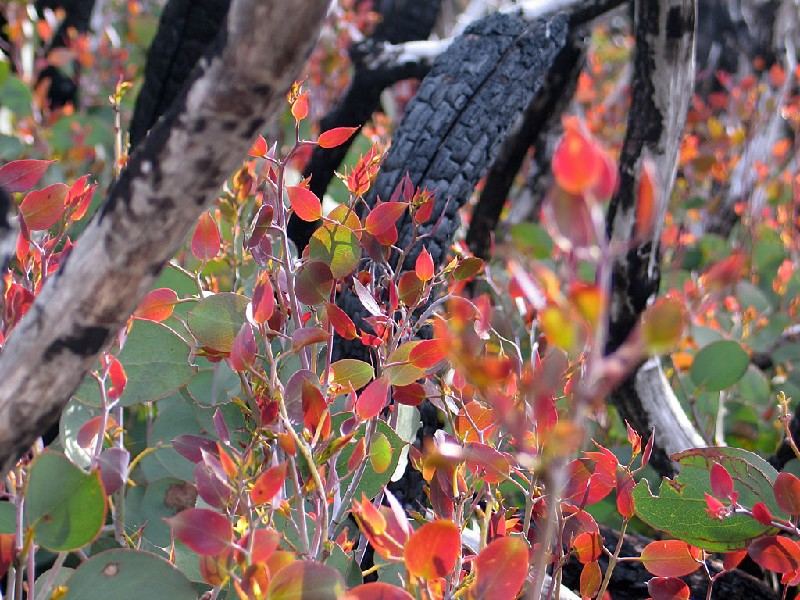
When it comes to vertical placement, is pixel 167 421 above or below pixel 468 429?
below

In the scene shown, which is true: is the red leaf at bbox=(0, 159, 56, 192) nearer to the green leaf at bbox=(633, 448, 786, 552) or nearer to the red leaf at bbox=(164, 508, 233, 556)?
the red leaf at bbox=(164, 508, 233, 556)

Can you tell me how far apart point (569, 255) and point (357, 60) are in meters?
1.58

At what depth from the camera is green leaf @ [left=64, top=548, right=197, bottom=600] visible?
2.13ft

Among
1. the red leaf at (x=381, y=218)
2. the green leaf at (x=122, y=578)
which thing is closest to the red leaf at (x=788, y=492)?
the red leaf at (x=381, y=218)

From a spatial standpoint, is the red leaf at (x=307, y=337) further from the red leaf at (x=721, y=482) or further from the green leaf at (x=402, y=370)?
the red leaf at (x=721, y=482)

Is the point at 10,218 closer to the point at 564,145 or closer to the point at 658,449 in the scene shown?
the point at 564,145

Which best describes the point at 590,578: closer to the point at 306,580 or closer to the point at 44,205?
the point at 306,580

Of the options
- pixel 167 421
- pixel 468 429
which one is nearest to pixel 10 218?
pixel 468 429

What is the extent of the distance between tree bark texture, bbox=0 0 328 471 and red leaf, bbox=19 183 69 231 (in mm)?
328

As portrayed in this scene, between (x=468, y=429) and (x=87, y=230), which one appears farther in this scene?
(x=468, y=429)

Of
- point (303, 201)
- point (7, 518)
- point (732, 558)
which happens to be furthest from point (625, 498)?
point (7, 518)

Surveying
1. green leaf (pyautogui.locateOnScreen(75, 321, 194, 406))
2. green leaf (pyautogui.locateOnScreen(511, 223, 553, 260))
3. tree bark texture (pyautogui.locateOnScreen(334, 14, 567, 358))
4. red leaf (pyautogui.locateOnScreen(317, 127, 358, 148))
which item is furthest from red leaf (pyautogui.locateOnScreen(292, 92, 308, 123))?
green leaf (pyautogui.locateOnScreen(511, 223, 553, 260))

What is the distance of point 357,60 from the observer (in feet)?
6.31

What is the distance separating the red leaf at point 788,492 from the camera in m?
0.77
